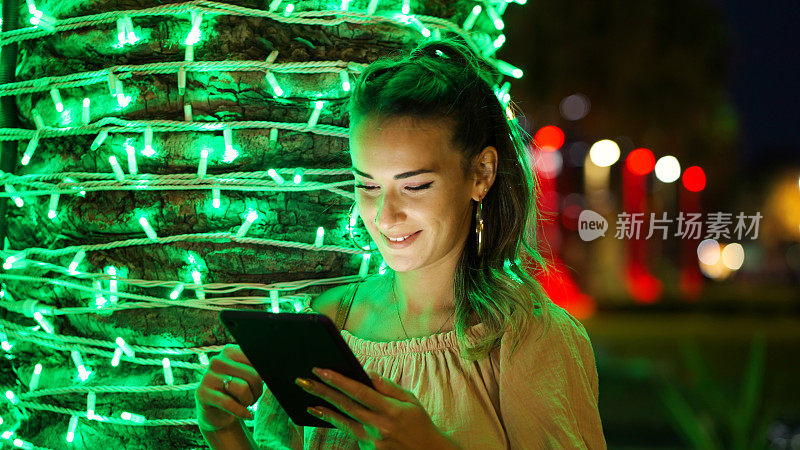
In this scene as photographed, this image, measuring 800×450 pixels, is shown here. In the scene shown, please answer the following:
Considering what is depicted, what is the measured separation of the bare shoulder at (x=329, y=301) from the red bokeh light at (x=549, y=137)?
1764 cm

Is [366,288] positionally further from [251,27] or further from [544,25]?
[544,25]

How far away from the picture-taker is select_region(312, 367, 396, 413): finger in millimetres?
1457

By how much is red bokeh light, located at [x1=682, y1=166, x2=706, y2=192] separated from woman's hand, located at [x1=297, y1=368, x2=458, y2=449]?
2121 cm

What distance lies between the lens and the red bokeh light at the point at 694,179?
861 inches

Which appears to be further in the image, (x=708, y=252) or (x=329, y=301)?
(x=708, y=252)

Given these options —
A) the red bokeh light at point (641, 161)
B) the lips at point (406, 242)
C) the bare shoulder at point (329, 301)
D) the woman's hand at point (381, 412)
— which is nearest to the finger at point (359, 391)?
the woman's hand at point (381, 412)

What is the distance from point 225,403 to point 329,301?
460 millimetres

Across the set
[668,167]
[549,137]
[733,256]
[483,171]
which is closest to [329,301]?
[483,171]

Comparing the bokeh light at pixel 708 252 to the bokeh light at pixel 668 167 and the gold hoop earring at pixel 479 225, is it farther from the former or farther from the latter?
the gold hoop earring at pixel 479 225

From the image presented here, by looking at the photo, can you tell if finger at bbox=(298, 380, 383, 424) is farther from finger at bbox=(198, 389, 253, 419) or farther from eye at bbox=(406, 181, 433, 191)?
eye at bbox=(406, 181, 433, 191)

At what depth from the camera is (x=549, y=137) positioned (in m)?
19.9

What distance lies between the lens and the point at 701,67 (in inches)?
627

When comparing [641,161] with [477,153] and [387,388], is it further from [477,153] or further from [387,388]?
[387,388]

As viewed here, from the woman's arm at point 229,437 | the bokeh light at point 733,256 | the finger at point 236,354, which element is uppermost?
the finger at point 236,354
